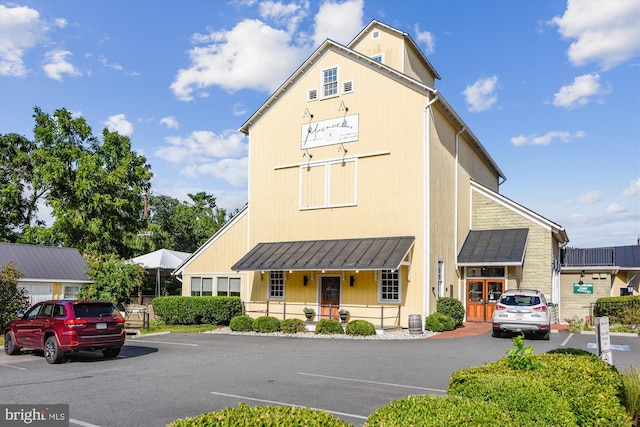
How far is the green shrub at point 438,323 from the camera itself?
20.6 m

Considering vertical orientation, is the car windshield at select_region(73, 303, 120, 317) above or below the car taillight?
above

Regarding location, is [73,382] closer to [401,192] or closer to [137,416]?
[137,416]

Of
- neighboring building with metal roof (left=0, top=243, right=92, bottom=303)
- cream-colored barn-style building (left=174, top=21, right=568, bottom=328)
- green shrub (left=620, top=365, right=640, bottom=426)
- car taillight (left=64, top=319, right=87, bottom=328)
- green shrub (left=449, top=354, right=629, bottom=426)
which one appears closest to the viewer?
green shrub (left=449, top=354, right=629, bottom=426)

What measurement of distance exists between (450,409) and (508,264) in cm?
1983

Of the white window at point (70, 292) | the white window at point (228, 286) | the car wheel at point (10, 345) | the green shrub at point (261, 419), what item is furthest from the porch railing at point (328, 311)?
the green shrub at point (261, 419)

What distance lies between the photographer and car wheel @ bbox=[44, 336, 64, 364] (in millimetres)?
13852

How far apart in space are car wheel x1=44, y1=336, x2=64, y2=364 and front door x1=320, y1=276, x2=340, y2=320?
39.4 ft

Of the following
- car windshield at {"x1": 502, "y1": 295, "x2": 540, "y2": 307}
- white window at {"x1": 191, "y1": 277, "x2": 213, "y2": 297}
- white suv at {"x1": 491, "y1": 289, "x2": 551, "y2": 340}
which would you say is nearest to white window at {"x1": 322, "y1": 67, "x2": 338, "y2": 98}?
white window at {"x1": 191, "y1": 277, "x2": 213, "y2": 297}

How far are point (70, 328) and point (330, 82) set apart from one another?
621 inches

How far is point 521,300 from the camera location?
18.5 meters

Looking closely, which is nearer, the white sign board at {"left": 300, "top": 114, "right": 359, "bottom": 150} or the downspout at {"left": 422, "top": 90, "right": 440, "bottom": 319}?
the downspout at {"left": 422, "top": 90, "right": 440, "bottom": 319}

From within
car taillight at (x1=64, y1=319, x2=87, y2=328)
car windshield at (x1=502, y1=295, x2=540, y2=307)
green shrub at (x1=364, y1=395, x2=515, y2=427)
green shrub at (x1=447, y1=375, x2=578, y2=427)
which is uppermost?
green shrub at (x1=364, y1=395, x2=515, y2=427)

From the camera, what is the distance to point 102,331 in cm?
1434

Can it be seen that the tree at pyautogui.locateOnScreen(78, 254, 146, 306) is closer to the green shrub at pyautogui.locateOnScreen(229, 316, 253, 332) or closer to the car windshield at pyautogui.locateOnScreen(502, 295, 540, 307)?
the green shrub at pyautogui.locateOnScreen(229, 316, 253, 332)
